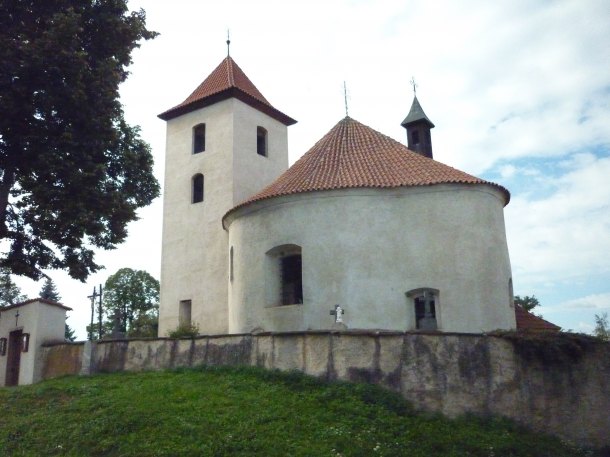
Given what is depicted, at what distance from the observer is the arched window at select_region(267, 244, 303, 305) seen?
18.8 m

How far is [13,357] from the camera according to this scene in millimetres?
19562

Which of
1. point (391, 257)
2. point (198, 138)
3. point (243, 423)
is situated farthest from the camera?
point (198, 138)

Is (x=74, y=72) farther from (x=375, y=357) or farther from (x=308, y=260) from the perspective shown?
(x=375, y=357)

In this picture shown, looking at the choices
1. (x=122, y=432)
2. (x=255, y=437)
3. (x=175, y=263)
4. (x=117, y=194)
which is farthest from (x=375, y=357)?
(x=175, y=263)

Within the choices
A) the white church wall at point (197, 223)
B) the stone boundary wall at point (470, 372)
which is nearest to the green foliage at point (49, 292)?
the white church wall at point (197, 223)

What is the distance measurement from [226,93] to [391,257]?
1201 cm

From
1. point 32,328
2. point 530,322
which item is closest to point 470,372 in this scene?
point 530,322

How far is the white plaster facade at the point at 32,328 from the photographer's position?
18.5 metres

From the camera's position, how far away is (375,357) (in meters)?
13.2

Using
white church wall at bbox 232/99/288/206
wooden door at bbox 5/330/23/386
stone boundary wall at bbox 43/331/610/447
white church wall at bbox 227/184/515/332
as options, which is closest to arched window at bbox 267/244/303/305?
white church wall at bbox 227/184/515/332

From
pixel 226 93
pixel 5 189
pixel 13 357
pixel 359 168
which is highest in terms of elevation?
pixel 226 93

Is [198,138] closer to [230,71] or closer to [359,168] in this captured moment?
[230,71]

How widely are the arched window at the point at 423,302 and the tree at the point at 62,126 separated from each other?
26.9 ft

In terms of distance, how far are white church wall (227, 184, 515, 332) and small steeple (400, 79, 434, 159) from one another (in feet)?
36.0
